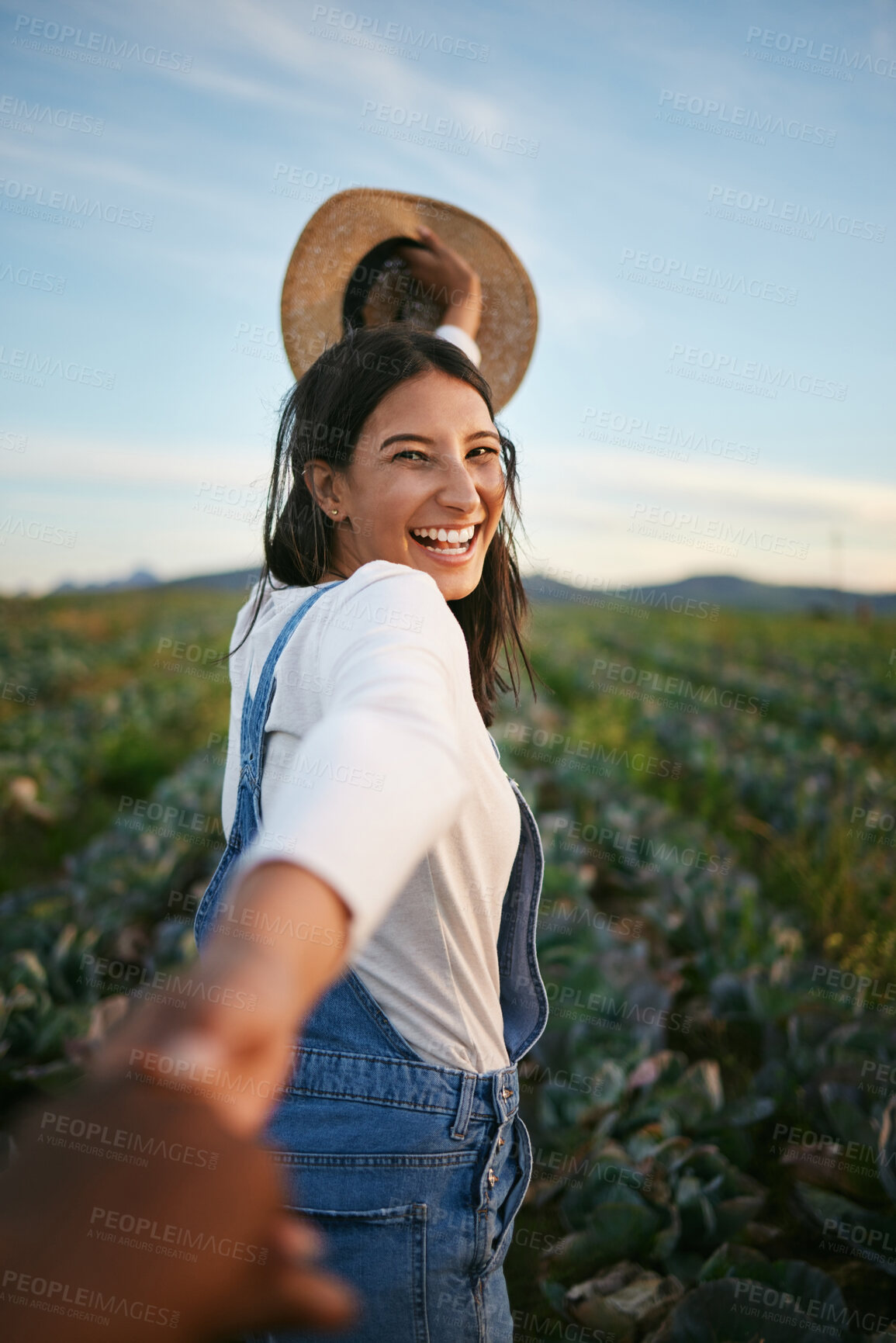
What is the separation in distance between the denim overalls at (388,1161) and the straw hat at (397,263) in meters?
1.31

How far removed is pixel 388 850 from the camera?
614mm

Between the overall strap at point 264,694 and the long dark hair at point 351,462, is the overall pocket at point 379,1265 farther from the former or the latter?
the long dark hair at point 351,462

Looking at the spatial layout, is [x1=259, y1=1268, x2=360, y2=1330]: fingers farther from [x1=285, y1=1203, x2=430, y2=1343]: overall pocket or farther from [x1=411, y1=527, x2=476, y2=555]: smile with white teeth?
[x1=411, y1=527, x2=476, y2=555]: smile with white teeth

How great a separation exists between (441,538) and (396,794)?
2.79 feet

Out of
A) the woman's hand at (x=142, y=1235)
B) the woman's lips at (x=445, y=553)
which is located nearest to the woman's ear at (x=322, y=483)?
the woman's lips at (x=445, y=553)

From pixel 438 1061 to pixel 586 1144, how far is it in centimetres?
164

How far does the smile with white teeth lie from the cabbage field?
965 mm

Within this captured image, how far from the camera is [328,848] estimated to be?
1.91ft

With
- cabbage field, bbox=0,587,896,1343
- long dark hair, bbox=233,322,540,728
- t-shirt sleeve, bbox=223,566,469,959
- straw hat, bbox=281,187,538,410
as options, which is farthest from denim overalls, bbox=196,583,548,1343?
straw hat, bbox=281,187,538,410

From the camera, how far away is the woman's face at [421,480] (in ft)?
4.60

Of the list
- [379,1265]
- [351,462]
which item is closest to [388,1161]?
[379,1265]

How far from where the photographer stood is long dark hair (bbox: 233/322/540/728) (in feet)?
4.72

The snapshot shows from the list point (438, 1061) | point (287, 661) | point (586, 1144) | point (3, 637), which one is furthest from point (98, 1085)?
point (3, 637)

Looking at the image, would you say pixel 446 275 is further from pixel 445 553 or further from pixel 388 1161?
pixel 388 1161
